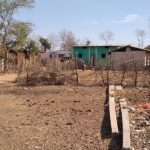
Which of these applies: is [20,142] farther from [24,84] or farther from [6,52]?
[6,52]

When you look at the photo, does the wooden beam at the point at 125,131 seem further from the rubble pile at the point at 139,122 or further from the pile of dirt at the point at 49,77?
the pile of dirt at the point at 49,77

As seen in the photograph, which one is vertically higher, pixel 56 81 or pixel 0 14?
pixel 0 14

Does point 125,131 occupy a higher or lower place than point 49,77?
lower

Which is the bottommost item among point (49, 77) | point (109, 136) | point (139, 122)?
point (109, 136)

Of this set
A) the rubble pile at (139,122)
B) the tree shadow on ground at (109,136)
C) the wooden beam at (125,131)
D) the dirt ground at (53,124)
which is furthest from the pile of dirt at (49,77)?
the tree shadow on ground at (109,136)

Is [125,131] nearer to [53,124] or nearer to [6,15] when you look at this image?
[53,124]

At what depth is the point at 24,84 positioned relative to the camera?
88.7ft

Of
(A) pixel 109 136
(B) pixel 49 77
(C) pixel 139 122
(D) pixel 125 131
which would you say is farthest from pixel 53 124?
(B) pixel 49 77

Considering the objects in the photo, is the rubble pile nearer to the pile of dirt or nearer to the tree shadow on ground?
the tree shadow on ground

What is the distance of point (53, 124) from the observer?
12047 mm

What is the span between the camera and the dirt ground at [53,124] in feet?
31.8

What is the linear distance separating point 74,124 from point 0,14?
150 ft

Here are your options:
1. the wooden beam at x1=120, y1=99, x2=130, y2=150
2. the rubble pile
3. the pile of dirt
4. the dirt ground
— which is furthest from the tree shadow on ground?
the pile of dirt

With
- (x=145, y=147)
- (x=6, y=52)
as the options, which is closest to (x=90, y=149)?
(x=145, y=147)
